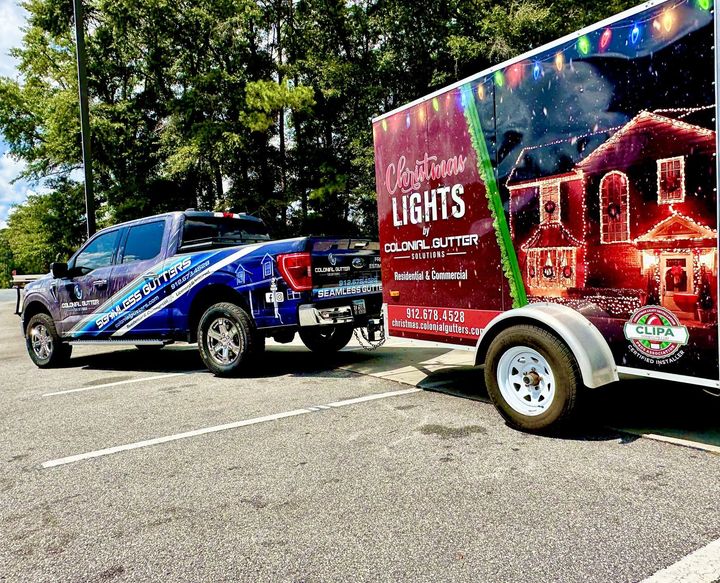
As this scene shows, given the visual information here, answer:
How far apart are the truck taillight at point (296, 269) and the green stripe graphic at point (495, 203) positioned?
2479mm

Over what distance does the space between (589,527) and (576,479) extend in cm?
61

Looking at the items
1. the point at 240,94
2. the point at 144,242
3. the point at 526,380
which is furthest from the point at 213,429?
the point at 240,94

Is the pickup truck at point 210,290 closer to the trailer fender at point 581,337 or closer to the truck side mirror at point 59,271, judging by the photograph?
the truck side mirror at point 59,271

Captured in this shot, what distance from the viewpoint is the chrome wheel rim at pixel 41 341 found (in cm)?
889

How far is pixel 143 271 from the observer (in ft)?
24.9

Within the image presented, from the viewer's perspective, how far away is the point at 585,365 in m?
3.83

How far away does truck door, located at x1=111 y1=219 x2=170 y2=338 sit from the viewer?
7.48 m

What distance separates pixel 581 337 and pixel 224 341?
175 inches

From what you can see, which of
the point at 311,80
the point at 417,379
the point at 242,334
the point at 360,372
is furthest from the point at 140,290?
the point at 311,80

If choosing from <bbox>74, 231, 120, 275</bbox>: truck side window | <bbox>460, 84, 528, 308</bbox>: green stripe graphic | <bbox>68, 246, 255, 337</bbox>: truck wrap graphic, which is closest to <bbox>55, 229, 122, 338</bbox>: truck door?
<bbox>74, 231, 120, 275</bbox>: truck side window

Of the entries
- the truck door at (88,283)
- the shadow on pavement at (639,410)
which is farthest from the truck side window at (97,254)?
the shadow on pavement at (639,410)

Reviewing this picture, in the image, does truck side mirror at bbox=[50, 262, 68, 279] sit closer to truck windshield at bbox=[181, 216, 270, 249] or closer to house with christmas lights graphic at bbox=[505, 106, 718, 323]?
truck windshield at bbox=[181, 216, 270, 249]

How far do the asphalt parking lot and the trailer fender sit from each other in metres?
0.52

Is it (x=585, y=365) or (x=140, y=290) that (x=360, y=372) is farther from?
(x=585, y=365)
